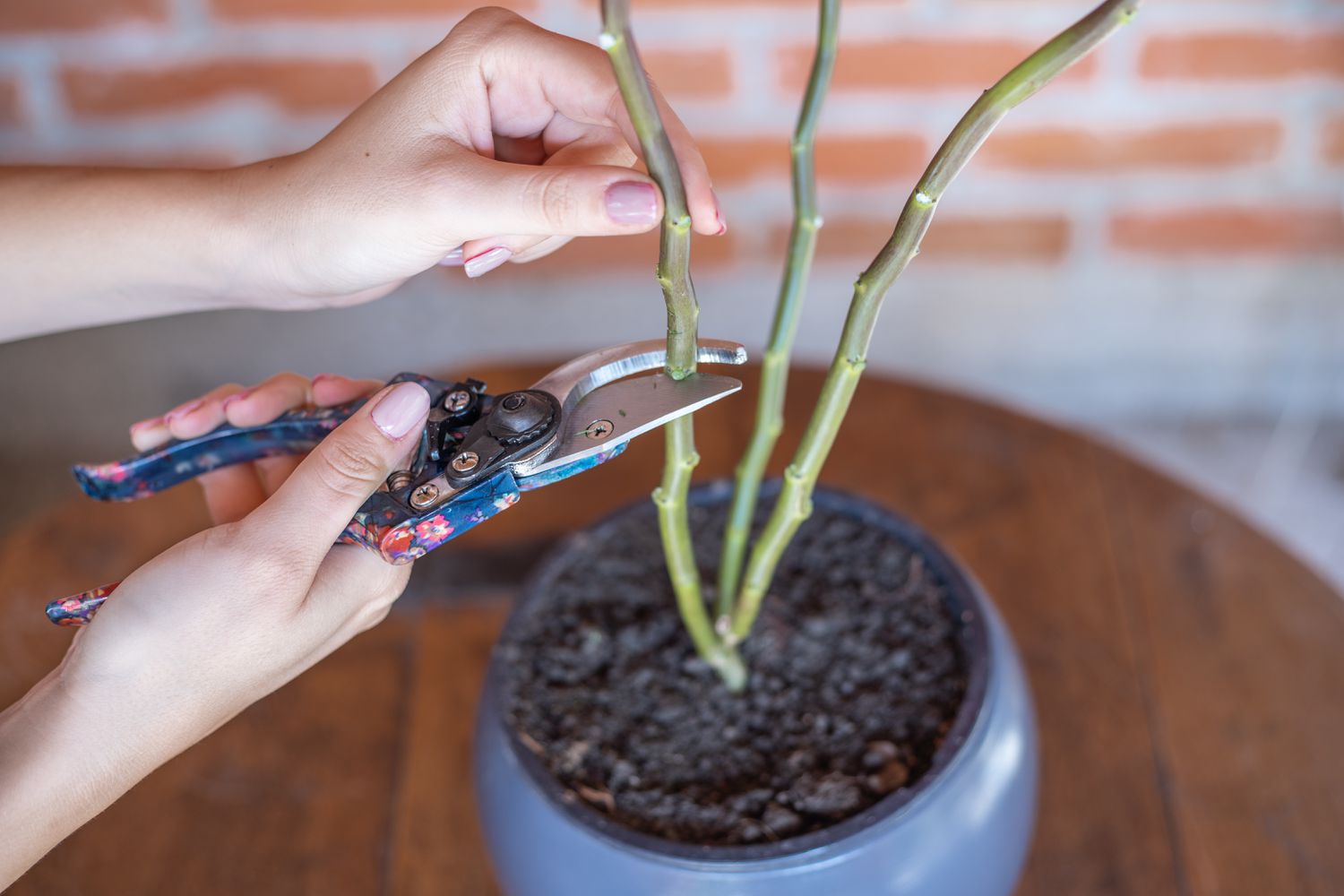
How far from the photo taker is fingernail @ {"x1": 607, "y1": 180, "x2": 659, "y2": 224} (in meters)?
0.40

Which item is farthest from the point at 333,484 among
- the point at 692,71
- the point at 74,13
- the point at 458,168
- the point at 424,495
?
the point at 74,13

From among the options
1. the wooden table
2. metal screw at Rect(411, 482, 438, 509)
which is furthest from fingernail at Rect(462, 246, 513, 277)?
the wooden table

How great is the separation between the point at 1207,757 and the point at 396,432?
431 mm

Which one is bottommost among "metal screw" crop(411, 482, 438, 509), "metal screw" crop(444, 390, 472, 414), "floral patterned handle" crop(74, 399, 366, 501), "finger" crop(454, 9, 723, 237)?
"floral patterned handle" crop(74, 399, 366, 501)

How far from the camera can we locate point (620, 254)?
1109 millimetres

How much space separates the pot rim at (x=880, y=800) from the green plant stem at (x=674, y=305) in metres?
0.08

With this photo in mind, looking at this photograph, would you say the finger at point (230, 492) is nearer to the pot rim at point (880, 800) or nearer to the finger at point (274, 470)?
the finger at point (274, 470)

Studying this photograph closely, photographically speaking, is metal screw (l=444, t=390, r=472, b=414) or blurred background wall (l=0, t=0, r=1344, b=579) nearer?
metal screw (l=444, t=390, r=472, b=414)

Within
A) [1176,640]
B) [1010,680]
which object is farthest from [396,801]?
[1176,640]

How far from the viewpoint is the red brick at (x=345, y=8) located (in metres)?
0.96

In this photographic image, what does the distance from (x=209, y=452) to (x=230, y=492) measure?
35mm

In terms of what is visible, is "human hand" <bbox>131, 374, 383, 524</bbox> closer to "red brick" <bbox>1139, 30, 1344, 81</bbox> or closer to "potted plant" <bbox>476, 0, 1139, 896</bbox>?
"potted plant" <bbox>476, 0, 1139, 896</bbox>

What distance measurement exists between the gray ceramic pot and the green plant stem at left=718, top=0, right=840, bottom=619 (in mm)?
108

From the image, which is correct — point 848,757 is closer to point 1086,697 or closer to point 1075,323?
point 1086,697
